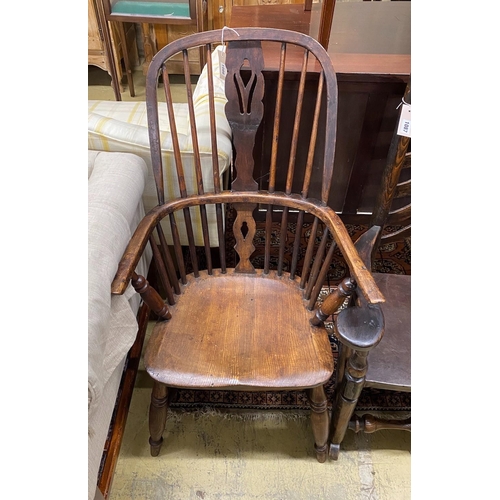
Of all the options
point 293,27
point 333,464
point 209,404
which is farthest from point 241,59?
point 333,464

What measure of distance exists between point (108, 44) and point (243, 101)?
2.00m

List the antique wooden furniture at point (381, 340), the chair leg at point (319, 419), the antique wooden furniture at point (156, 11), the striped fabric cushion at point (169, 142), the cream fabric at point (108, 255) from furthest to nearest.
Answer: the antique wooden furniture at point (156, 11) → the striped fabric cushion at point (169, 142) → the chair leg at point (319, 419) → the antique wooden furniture at point (381, 340) → the cream fabric at point (108, 255)

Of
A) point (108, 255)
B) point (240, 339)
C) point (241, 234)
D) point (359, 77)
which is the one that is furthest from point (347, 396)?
point (359, 77)

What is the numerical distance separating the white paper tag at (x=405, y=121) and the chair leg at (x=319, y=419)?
64 centimetres

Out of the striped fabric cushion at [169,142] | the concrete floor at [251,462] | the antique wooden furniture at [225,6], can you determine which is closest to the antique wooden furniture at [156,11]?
the antique wooden furniture at [225,6]

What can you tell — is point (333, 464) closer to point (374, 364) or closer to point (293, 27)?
point (374, 364)

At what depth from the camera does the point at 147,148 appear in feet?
4.07

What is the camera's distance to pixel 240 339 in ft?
3.38

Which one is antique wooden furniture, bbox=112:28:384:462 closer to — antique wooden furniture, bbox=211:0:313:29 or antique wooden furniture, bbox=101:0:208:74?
antique wooden furniture, bbox=101:0:208:74

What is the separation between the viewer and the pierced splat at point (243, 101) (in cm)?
97

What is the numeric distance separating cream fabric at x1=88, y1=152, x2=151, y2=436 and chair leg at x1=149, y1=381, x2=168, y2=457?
161mm

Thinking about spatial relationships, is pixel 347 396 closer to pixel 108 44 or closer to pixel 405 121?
pixel 405 121

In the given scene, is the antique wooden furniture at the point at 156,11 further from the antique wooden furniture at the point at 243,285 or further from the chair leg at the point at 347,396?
the chair leg at the point at 347,396
